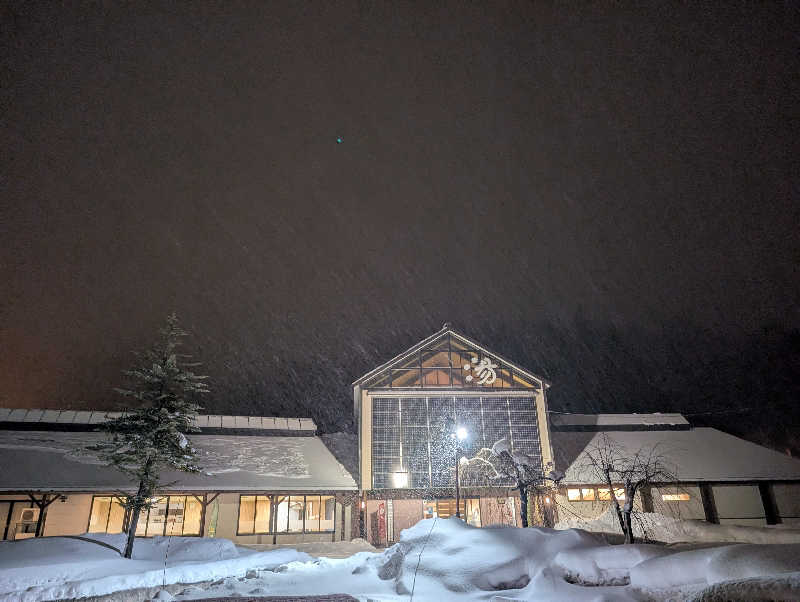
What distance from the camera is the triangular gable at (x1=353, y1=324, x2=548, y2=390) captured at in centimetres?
2750

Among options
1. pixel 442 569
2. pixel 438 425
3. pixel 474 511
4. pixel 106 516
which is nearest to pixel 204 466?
pixel 106 516

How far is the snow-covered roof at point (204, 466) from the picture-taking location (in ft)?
65.7

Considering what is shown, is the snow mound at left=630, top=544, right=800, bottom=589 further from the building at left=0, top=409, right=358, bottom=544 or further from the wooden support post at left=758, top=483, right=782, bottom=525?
the wooden support post at left=758, top=483, right=782, bottom=525

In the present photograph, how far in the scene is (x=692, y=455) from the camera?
2694cm

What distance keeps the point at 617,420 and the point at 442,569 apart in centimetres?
2456

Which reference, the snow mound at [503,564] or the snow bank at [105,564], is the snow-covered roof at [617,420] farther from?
the snow mound at [503,564]

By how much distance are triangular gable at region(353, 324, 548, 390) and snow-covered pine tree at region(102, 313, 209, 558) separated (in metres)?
12.1

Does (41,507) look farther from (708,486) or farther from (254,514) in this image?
(708,486)

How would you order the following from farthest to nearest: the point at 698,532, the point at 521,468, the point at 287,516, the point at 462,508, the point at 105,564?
the point at 462,508 < the point at 287,516 < the point at 521,468 < the point at 698,532 < the point at 105,564

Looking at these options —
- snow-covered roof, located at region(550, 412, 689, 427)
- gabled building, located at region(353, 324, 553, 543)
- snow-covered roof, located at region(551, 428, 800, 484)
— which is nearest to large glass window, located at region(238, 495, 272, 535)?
gabled building, located at region(353, 324, 553, 543)

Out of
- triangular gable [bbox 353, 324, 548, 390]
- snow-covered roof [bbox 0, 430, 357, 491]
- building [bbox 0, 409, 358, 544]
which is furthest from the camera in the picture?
triangular gable [bbox 353, 324, 548, 390]

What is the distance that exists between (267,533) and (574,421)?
1957 centimetres

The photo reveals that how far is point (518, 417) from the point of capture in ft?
89.5

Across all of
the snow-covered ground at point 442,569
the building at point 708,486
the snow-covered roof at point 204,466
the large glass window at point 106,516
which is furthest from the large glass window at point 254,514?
the building at point 708,486
